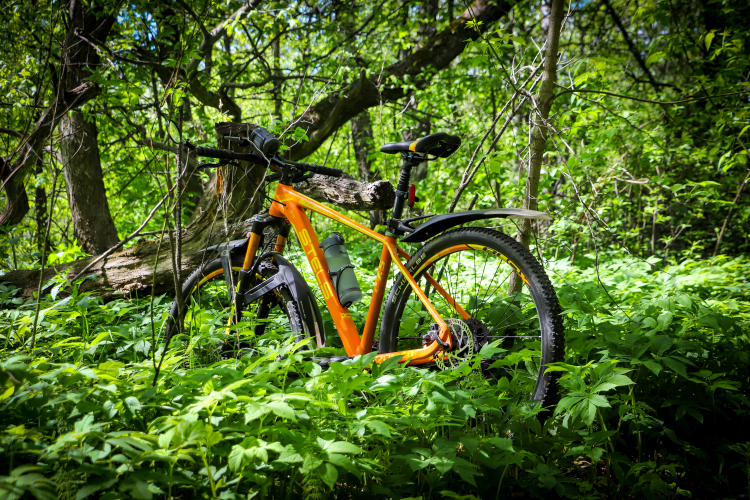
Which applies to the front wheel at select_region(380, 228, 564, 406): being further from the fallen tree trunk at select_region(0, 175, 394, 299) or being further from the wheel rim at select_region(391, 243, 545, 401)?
the fallen tree trunk at select_region(0, 175, 394, 299)

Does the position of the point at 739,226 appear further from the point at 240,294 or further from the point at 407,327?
the point at 240,294

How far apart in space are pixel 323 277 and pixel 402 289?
1.57ft

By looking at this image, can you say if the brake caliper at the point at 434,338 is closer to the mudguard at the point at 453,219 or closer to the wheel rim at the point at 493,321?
the wheel rim at the point at 493,321

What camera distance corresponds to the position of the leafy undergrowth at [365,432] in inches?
41.6

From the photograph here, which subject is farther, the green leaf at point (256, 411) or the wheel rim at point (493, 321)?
the wheel rim at point (493, 321)

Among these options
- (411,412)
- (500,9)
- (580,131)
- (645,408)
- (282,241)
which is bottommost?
(645,408)

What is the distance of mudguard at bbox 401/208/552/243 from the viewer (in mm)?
1803

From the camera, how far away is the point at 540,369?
1626mm

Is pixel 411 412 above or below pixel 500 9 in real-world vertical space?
below

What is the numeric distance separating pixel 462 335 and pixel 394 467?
739 millimetres

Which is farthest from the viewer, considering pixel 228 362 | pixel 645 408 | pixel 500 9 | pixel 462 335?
pixel 500 9

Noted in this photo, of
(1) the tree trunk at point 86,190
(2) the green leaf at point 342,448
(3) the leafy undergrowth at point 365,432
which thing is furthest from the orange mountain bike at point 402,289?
(1) the tree trunk at point 86,190

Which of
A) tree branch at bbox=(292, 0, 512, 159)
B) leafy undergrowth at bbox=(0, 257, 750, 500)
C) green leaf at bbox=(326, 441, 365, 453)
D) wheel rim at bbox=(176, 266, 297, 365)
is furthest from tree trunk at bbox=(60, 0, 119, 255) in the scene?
green leaf at bbox=(326, 441, 365, 453)

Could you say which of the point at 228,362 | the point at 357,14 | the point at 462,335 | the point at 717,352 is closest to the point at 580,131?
the point at 717,352
